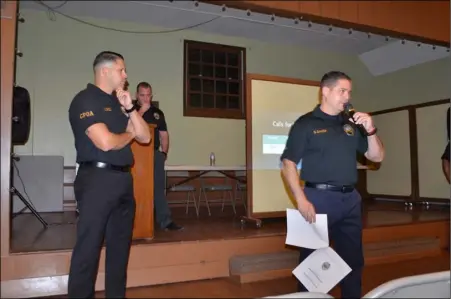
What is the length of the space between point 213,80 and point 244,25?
918 mm

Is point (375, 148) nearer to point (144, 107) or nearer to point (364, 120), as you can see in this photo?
point (364, 120)

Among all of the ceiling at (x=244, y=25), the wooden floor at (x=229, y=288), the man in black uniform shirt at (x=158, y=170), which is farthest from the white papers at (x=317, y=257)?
the ceiling at (x=244, y=25)

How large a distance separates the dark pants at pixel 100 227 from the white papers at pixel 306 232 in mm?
849

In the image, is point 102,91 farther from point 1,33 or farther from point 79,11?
point 79,11

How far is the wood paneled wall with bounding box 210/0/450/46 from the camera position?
9.23 ft

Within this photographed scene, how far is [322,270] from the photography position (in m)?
1.90

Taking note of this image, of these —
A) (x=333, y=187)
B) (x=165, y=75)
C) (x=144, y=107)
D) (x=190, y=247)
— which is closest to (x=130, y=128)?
(x=190, y=247)

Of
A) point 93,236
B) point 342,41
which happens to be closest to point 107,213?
point 93,236

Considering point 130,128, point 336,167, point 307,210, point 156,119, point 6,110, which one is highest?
point 156,119

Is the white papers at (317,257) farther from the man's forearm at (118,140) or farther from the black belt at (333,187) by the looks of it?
the man's forearm at (118,140)

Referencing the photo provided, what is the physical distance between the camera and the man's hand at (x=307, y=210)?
1.83 m

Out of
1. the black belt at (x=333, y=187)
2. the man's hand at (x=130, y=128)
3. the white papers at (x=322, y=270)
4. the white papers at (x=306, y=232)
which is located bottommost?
the white papers at (x=322, y=270)

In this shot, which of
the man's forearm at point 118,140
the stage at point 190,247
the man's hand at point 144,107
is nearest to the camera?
the man's forearm at point 118,140

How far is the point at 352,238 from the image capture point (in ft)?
6.28
